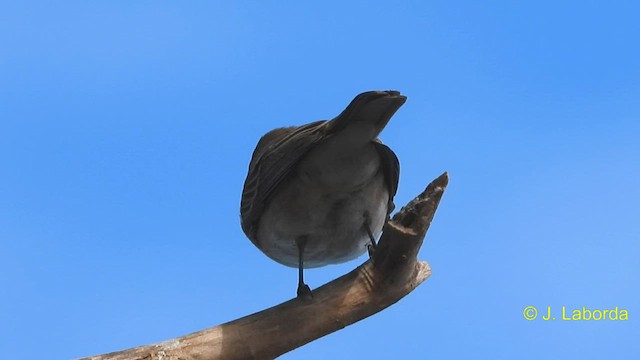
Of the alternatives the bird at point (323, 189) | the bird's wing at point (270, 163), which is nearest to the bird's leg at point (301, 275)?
the bird at point (323, 189)

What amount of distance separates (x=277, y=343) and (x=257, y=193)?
1380 mm

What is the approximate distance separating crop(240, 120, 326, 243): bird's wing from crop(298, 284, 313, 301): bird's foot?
2.61 ft

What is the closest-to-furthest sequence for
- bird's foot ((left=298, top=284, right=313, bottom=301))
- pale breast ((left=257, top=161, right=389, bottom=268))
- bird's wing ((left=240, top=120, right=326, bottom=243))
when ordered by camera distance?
bird's foot ((left=298, top=284, right=313, bottom=301)) → bird's wing ((left=240, top=120, right=326, bottom=243)) → pale breast ((left=257, top=161, right=389, bottom=268))

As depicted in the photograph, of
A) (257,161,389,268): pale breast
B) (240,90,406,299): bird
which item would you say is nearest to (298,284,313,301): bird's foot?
(240,90,406,299): bird

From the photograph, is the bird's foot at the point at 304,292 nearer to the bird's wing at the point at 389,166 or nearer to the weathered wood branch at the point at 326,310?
the weathered wood branch at the point at 326,310

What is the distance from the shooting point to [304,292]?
5.02 m

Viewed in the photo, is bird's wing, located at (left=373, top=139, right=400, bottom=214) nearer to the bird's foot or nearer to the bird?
the bird

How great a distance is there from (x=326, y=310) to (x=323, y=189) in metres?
0.94

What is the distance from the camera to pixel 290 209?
5570 millimetres

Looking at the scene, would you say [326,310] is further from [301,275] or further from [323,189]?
[323,189]

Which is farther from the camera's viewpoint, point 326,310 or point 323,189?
point 323,189

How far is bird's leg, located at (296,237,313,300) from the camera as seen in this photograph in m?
4.93

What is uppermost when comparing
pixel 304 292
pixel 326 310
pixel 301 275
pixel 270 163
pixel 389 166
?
pixel 270 163

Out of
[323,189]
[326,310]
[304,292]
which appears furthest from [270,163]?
[326,310]
